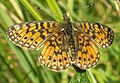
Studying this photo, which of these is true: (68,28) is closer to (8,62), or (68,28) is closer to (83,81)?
(83,81)

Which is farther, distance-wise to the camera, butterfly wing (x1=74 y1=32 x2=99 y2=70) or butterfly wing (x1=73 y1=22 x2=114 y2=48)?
butterfly wing (x1=73 y1=22 x2=114 y2=48)

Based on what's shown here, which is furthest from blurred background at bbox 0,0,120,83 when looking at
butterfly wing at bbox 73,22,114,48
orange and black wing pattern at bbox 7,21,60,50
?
orange and black wing pattern at bbox 7,21,60,50

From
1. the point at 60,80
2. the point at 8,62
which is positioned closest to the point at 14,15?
the point at 8,62

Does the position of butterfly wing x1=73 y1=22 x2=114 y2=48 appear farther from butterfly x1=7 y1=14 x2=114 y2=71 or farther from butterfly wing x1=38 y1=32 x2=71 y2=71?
butterfly wing x1=38 y1=32 x2=71 y2=71

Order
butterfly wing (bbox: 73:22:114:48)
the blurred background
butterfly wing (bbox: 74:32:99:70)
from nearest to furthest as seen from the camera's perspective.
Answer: butterfly wing (bbox: 74:32:99:70) < butterfly wing (bbox: 73:22:114:48) < the blurred background

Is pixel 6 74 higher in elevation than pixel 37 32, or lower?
lower

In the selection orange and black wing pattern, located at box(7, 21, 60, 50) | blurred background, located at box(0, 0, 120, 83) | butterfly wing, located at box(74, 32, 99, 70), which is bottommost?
blurred background, located at box(0, 0, 120, 83)

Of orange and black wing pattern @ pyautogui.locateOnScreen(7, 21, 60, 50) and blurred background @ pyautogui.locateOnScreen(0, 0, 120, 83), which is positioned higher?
orange and black wing pattern @ pyautogui.locateOnScreen(7, 21, 60, 50)

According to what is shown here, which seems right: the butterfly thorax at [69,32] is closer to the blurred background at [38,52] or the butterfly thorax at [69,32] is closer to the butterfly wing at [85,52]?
the butterfly wing at [85,52]
